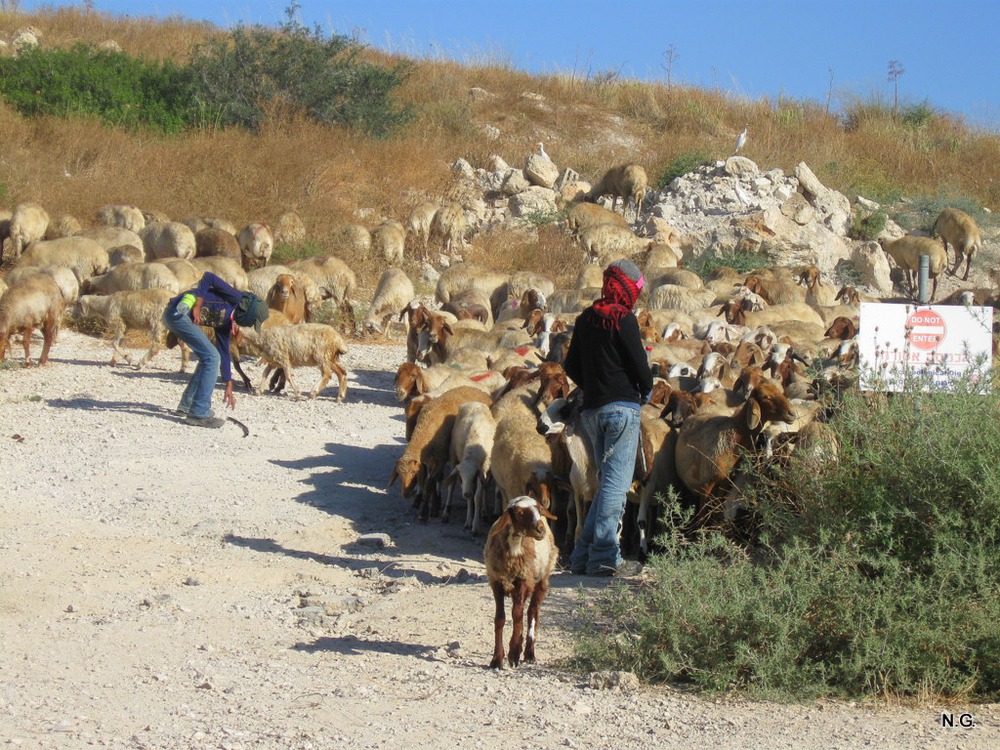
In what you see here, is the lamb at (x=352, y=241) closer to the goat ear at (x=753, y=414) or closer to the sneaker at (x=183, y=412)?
the sneaker at (x=183, y=412)

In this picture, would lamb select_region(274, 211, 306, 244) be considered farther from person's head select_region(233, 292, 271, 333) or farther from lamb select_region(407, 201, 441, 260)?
person's head select_region(233, 292, 271, 333)

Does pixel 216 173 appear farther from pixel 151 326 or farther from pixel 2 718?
pixel 2 718

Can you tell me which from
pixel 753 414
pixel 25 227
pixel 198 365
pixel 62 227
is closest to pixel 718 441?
pixel 753 414

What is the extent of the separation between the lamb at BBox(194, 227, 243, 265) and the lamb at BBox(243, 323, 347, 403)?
6.36 m

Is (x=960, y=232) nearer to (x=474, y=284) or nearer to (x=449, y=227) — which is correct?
(x=449, y=227)

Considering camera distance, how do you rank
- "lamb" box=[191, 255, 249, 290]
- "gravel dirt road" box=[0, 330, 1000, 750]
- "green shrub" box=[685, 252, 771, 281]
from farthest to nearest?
1. "green shrub" box=[685, 252, 771, 281]
2. "lamb" box=[191, 255, 249, 290]
3. "gravel dirt road" box=[0, 330, 1000, 750]

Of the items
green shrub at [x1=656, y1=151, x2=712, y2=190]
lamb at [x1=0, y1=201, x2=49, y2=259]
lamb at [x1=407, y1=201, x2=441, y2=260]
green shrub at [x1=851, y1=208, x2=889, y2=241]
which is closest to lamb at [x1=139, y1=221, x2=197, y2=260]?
lamb at [x1=0, y1=201, x2=49, y2=259]

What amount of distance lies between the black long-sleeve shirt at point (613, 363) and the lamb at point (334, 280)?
11205mm

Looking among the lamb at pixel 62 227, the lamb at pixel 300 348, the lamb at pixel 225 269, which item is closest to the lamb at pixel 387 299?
the lamb at pixel 225 269

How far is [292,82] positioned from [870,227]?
44.1ft

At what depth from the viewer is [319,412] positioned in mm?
14172

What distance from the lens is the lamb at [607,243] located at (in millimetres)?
24438

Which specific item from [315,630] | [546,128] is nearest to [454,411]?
[315,630]

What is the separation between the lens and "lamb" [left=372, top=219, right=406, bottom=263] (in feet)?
76.2
